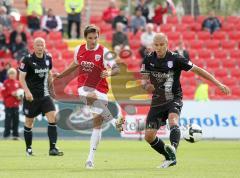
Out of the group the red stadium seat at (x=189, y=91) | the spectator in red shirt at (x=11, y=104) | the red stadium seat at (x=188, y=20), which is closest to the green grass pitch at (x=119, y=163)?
the spectator in red shirt at (x=11, y=104)

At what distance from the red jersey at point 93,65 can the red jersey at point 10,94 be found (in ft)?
36.8

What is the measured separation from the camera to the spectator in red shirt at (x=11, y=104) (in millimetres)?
24828

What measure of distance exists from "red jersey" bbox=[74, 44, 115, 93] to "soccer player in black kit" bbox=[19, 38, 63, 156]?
8.21 ft

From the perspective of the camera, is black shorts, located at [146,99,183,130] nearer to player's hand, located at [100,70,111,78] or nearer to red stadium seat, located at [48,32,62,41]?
player's hand, located at [100,70,111,78]

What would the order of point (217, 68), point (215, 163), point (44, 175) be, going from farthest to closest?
point (217, 68)
point (215, 163)
point (44, 175)

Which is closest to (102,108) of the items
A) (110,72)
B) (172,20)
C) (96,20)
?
(110,72)

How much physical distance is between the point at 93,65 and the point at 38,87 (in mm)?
3227

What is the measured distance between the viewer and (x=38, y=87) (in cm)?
1684

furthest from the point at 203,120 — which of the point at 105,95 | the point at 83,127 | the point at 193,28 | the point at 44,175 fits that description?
the point at 44,175

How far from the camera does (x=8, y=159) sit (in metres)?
15.6

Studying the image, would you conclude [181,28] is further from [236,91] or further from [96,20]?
[236,91]

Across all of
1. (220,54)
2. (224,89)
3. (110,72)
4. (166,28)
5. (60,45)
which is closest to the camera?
(224,89)

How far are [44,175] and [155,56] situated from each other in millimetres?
2888

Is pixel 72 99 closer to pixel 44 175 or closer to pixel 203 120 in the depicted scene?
pixel 203 120
